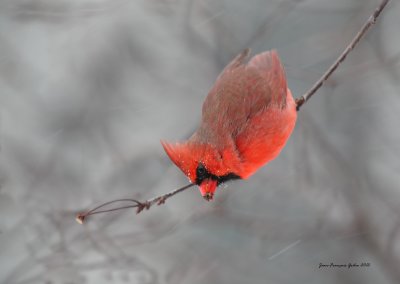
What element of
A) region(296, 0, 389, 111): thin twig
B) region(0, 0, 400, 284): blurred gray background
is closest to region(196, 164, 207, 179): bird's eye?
region(296, 0, 389, 111): thin twig

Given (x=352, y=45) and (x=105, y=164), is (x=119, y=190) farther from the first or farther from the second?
(x=352, y=45)

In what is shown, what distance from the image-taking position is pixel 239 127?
2.80 m

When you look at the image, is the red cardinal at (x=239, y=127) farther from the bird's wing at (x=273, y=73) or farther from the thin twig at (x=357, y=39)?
the thin twig at (x=357, y=39)

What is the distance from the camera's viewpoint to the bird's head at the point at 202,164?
2482 mm

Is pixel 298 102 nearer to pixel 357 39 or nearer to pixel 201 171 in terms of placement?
pixel 357 39

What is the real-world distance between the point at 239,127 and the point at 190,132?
264 centimetres

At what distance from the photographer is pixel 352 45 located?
2.60 meters

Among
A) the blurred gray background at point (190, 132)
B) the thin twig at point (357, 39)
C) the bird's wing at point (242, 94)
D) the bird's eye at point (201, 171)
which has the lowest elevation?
the bird's eye at point (201, 171)

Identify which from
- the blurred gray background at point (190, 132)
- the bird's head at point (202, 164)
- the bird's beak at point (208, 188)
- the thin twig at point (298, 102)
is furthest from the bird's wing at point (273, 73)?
the blurred gray background at point (190, 132)

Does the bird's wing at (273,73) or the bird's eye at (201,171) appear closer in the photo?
the bird's eye at (201,171)

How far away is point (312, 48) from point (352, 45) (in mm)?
2902

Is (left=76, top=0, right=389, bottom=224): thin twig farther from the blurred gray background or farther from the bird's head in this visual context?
the blurred gray background

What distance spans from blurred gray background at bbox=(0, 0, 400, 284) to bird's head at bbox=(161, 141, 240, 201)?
1800 mm

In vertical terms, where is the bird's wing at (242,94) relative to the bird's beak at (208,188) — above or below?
above
